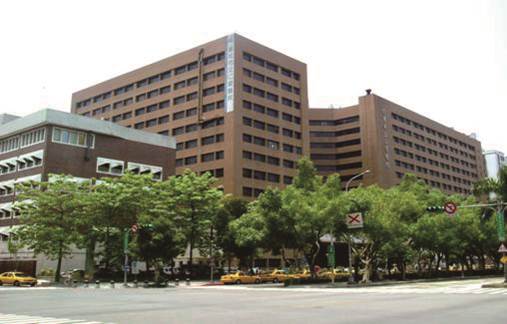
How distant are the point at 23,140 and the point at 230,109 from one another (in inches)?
1367

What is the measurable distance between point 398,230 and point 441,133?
10660cm

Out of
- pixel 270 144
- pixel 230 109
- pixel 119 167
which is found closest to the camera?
pixel 119 167

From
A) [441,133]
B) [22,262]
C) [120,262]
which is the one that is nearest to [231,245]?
[120,262]

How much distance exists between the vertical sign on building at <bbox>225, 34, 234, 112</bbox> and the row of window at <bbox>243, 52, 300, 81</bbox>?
313 cm

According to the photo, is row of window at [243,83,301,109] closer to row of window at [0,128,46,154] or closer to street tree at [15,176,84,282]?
row of window at [0,128,46,154]

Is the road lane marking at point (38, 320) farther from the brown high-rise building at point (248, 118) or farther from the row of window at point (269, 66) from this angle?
the row of window at point (269, 66)

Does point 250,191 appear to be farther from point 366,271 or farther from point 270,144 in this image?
point 366,271

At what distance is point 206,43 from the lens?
95938mm

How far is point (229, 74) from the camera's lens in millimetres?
90812

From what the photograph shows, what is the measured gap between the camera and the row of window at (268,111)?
91875mm

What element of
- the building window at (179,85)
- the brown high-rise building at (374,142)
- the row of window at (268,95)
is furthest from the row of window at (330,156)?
the building window at (179,85)

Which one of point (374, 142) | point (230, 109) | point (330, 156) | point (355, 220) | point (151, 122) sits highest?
point (151, 122)

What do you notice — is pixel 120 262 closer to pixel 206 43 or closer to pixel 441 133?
pixel 206 43

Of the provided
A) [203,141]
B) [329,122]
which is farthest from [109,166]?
[329,122]
